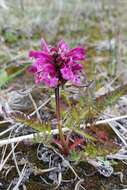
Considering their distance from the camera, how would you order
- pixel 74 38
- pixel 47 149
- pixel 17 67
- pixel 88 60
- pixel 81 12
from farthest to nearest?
pixel 81 12 → pixel 74 38 → pixel 88 60 → pixel 17 67 → pixel 47 149

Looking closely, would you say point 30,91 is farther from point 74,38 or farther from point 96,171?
point 74,38

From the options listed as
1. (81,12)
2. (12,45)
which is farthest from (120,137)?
(81,12)

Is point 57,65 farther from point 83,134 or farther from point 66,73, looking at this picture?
point 83,134

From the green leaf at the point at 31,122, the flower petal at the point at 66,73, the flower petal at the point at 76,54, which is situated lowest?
the green leaf at the point at 31,122

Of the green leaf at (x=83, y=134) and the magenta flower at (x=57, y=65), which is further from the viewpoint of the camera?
the green leaf at (x=83, y=134)

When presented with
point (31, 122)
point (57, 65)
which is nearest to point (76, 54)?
point (57, 65)

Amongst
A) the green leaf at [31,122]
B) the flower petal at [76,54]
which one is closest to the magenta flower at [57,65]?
the flower petal at [76,54]

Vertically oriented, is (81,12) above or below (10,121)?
above

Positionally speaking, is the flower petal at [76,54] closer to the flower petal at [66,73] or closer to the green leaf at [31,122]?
the flower petal at [66,73]
